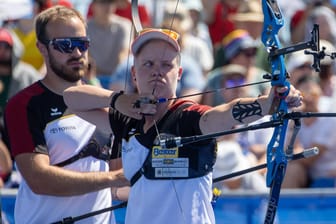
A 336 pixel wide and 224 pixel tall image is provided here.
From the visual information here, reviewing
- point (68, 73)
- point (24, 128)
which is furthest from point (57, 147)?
point (68, 73)

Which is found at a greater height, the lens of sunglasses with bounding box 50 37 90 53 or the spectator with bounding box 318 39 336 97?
the spectator with bounding box 318 39 336 97

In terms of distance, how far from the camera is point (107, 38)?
11.8 metres

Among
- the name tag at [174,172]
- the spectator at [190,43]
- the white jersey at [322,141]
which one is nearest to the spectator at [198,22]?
the spectator at [190,43]

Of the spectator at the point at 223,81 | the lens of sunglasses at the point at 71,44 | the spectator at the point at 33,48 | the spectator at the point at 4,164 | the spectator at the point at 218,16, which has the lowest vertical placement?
the spectator at the point at 4,164

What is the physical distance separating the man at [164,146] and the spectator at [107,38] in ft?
20.7

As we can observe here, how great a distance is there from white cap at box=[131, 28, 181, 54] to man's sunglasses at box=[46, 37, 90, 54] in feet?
3.66

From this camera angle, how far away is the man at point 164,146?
204 inches

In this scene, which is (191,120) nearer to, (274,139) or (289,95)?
(274,139)

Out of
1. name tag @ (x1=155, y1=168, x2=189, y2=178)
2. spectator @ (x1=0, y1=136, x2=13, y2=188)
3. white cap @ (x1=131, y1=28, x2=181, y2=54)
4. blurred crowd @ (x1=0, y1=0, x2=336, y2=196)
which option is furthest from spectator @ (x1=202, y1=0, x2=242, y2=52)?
name tag @ (x1=155, y1=168, x2=189, y2=178)

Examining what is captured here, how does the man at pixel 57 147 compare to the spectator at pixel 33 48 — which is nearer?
the man at pixel 57 147

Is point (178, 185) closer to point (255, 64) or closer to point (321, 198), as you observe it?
point (321, 198)

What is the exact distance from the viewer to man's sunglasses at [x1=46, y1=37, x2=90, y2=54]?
6473mm

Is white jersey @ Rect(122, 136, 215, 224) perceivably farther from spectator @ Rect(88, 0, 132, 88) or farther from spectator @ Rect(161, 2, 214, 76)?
spectator @ Rect(88, 0, 132, 88)

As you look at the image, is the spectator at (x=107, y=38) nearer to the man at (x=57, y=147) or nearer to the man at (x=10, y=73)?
the man at (x=10, y=73)
